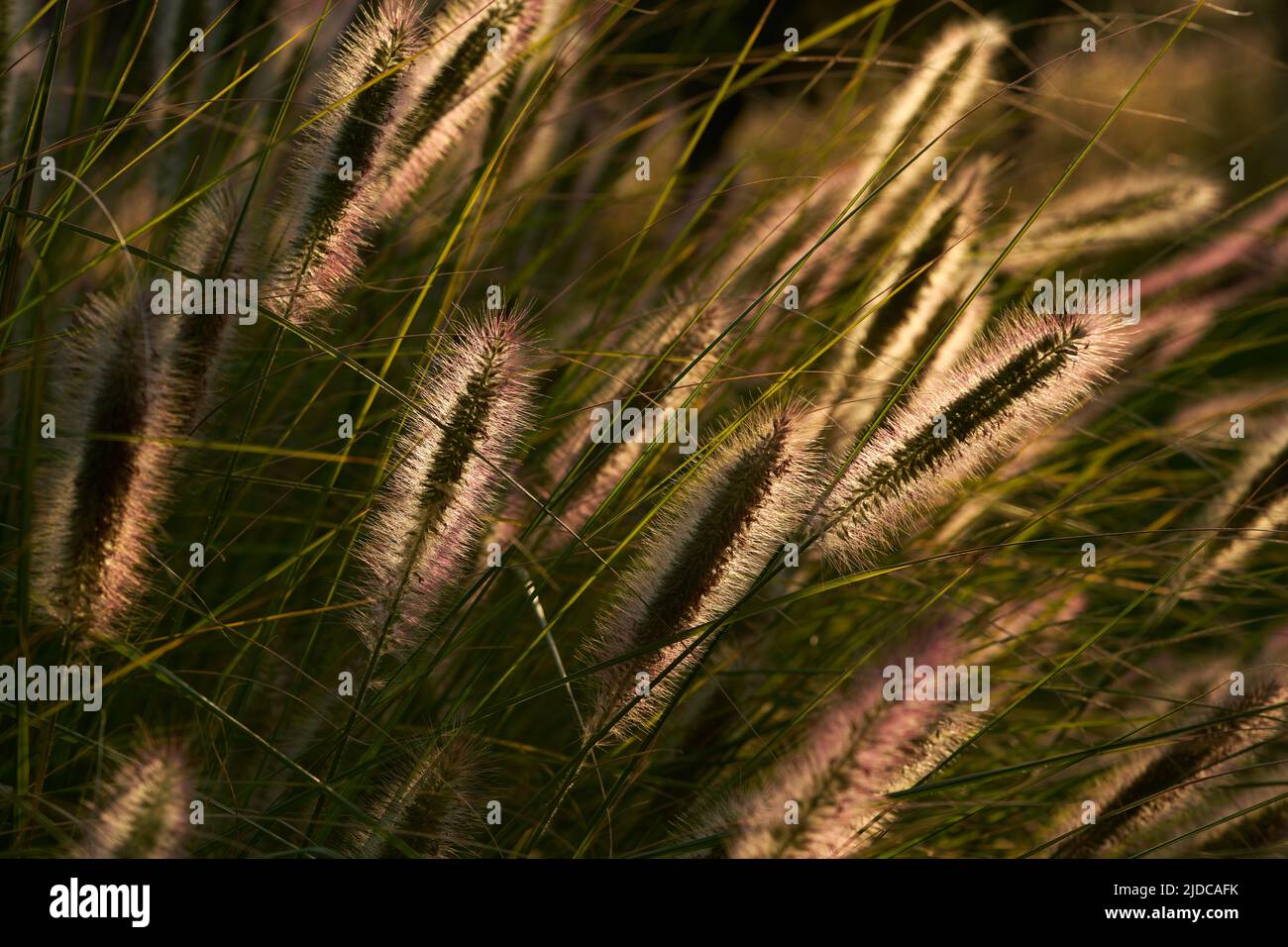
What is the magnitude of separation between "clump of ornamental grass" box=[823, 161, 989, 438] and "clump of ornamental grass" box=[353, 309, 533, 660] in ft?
2.44

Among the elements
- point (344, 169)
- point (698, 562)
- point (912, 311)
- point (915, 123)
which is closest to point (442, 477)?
point (698, 562)

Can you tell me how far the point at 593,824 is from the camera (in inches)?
58.4

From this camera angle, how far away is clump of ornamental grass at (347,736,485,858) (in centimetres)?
141

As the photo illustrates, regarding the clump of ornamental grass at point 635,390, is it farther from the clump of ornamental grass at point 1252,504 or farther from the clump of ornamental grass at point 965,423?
the clump of ornamental grass at point 1252,504

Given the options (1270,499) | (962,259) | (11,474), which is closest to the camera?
(11,474)

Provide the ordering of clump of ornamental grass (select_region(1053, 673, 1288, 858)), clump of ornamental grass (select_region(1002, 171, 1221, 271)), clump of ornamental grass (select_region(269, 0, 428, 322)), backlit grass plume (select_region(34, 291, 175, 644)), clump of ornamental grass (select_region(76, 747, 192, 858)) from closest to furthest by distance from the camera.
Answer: clump of ornamental grass (select_region(76, 747, 192, 858)) → backlit grass plume (select_region(34, 291, 175, 644)) → clump of ornamental grass (select_region(269, 0, 428, 322)) → clump of ornamental grass (select_region(1053, 673, 1288, 858)) → clump of ornamental grass (select_region(1002, 171, 1221, 271))

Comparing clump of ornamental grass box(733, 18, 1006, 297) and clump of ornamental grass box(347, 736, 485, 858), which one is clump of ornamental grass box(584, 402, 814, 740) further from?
clump of ornamental grass box(733, 18, 1006, 297)

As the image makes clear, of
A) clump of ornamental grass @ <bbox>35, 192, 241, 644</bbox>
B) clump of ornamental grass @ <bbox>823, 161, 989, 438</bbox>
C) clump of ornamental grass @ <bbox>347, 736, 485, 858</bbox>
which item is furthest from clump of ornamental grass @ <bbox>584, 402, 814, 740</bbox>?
clump of ornamental grass @ <bbox>35, 192, 241, 644</bbox>

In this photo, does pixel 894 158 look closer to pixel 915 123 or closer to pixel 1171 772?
pixel 915 123

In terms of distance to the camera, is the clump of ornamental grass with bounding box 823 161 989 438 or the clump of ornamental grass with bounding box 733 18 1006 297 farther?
the clump of ornamental grass with bounding box 733 18 1006 297

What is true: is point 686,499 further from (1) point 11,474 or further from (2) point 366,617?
(1) point 11,474
